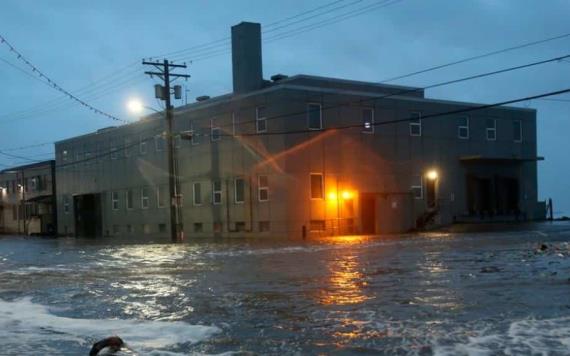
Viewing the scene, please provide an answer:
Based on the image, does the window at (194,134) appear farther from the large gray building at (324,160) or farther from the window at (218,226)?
the window at (218,226)

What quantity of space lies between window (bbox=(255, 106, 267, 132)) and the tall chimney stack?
364cm

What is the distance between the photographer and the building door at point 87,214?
5938 cm

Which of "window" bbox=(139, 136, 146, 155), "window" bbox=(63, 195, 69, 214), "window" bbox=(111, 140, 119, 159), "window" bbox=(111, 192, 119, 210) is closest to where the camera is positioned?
"window" bbox=(139, 136, 146, 155)

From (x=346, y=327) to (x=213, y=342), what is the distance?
209 centimetres

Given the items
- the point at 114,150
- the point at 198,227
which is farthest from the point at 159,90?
the point at 114,150

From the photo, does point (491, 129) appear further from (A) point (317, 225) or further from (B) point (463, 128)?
(A) point (317, 225)

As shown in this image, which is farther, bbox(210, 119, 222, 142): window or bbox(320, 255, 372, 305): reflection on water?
bbox(210, 119, 222, 142): window

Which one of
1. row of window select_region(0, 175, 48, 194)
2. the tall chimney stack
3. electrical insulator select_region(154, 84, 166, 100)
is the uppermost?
the tall chimney stack

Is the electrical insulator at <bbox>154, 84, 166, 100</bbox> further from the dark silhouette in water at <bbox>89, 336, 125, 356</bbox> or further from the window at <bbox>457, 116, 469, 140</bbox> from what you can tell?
the dark silhouette in water at <bbox>89, 336, 125, 356</bbox>

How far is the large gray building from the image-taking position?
39.4 meters

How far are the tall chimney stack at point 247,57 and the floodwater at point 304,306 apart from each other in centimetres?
2234

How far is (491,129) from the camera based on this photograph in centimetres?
4784

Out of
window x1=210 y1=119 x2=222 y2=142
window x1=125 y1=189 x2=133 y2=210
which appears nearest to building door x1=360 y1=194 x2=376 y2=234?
window x1=210 y1=119 x2=222 y2=142

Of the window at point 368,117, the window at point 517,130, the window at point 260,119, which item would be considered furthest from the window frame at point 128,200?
the window at point 517,130
